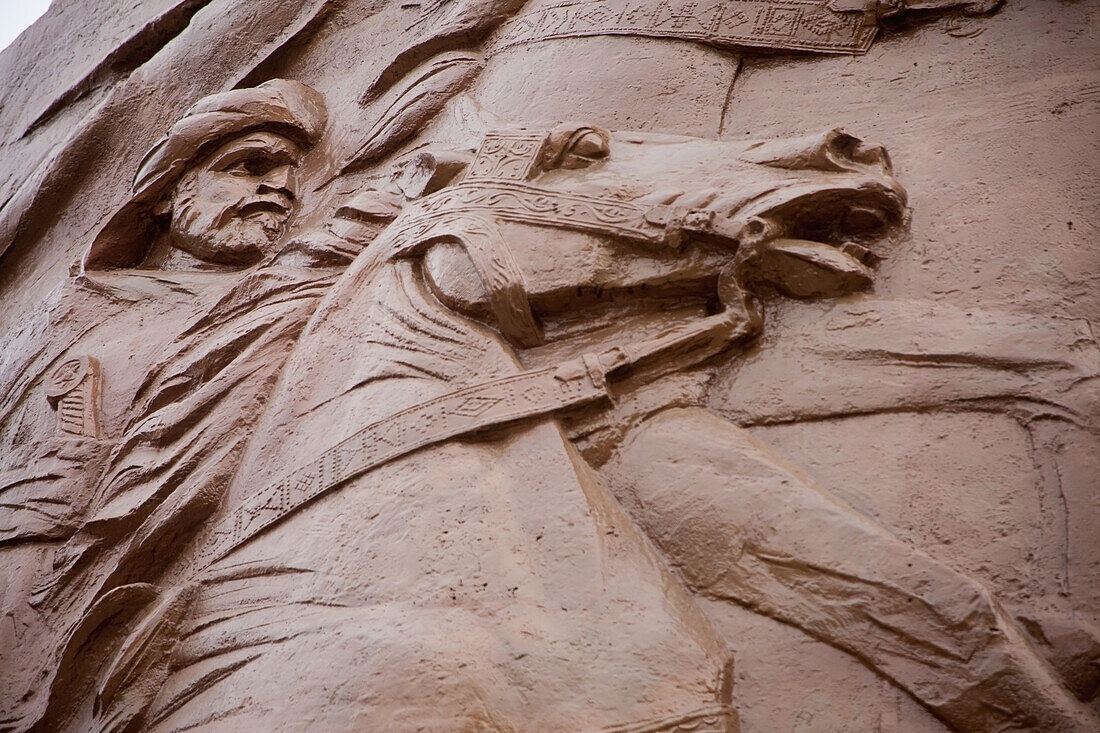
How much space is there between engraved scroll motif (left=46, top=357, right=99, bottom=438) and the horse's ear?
0.98 metres

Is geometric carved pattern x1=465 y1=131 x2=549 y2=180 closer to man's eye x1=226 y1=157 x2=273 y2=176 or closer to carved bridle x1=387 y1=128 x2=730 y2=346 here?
carved bridle x1=387 y1=128 x2=730 y2=346

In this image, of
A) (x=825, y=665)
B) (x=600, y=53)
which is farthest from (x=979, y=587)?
(x=600, y=53)

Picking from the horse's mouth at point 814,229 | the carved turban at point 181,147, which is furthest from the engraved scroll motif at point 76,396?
the horse's mouth at point 814,229

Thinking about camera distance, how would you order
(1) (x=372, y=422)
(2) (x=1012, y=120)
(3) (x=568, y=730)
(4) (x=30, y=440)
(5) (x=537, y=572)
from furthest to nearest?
(4) (x=30, y=440)
(2) (x=1012, y=120)
(1) (x=372, y=422)
(5) (x=537, y=572)
(3) (x=568, y=730)

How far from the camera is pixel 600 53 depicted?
2957 millimetres

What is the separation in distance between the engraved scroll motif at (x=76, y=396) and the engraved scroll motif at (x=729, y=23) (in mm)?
1551

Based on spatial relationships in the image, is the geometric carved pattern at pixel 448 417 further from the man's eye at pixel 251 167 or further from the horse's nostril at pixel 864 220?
the man's eye at pixel 251 167

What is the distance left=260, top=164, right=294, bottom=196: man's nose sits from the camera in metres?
3.19

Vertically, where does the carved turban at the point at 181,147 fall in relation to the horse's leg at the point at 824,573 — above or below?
above

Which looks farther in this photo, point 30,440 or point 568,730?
point 30,440

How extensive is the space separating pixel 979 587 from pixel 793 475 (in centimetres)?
38

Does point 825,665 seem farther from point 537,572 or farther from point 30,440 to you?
point 30,440

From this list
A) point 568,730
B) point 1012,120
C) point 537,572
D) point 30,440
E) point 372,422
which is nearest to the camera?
point 568,730

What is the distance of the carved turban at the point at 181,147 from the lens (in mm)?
3203
